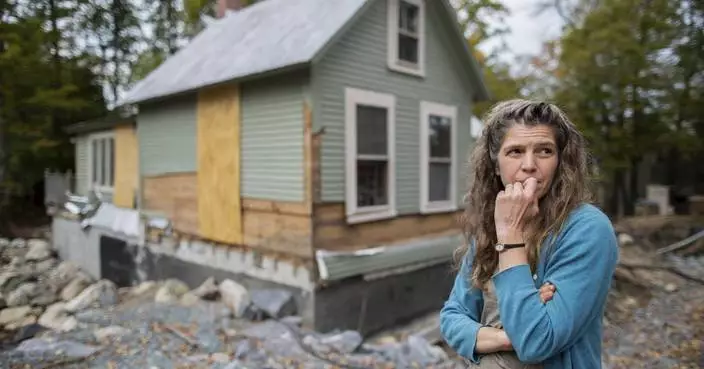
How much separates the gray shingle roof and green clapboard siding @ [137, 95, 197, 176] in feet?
1.34

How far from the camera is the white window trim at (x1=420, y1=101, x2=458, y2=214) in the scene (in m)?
8.41

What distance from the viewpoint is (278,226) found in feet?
22.9

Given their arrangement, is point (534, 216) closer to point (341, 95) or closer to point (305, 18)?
point (341, 95)

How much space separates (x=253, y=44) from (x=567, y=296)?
294 inches

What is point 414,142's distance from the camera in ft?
27.0

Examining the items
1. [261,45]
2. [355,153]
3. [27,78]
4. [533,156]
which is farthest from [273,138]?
[533,156]

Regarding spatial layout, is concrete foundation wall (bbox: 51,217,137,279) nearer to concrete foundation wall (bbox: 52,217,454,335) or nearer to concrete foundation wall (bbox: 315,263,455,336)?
concrete foundation wall (bbox: 52,217,454,335)

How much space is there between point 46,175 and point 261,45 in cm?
1047

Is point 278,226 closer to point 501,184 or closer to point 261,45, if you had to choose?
point 261,45

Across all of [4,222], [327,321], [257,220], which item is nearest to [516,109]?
[327,321]

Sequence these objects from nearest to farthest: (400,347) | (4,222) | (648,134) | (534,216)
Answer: (534,216) < (400,347) < (4,222) < (648,134)

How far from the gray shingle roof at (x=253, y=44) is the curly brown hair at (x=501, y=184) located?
4.59 meters

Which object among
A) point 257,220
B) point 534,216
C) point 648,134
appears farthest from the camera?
point 648,134

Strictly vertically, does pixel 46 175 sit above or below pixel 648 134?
below
